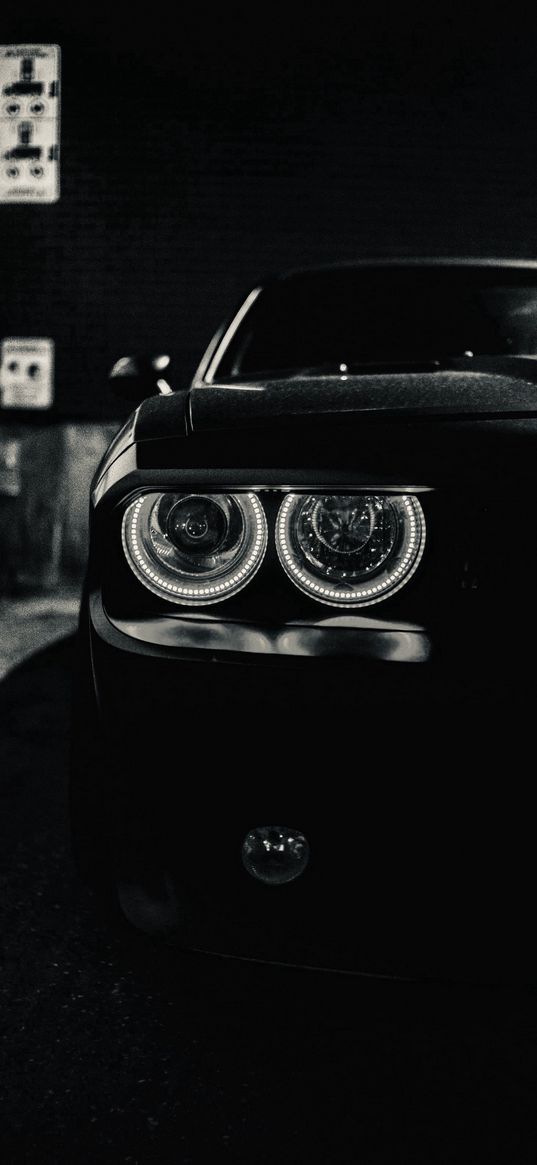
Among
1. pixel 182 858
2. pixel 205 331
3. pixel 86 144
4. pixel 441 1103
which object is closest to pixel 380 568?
pixel 182 858

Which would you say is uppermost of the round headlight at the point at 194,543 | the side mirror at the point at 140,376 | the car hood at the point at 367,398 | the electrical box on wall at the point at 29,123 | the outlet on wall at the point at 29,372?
the electrical box on wall at the point at 29,123

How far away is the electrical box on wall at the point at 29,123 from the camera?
677 centimetres

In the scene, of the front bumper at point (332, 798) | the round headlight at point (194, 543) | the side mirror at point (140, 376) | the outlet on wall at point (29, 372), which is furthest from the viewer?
the outlet on wall at point (29, 372)

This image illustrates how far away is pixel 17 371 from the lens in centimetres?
702

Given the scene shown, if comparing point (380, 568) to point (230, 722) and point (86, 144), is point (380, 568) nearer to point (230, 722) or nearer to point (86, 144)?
point (230, 722)

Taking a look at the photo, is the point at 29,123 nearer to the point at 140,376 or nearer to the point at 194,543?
the point at 140,376

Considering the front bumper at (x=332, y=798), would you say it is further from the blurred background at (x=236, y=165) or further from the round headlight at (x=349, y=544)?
the blurred background at (x=236, y=165)

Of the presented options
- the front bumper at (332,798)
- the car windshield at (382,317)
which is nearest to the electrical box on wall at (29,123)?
the car windshield at (382,317)

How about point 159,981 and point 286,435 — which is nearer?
point 286,435

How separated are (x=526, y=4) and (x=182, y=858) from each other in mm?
7104

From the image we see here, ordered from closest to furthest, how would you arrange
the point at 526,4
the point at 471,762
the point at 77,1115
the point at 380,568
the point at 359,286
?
the point at 471,762
the point at 380,568
the point at 77,1115
the point at 359,286
the point at 526,4

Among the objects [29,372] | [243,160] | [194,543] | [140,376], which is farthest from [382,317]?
[29,372]

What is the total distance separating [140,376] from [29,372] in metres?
4.42

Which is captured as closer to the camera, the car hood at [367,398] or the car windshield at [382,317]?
the car hood at [367,398]
